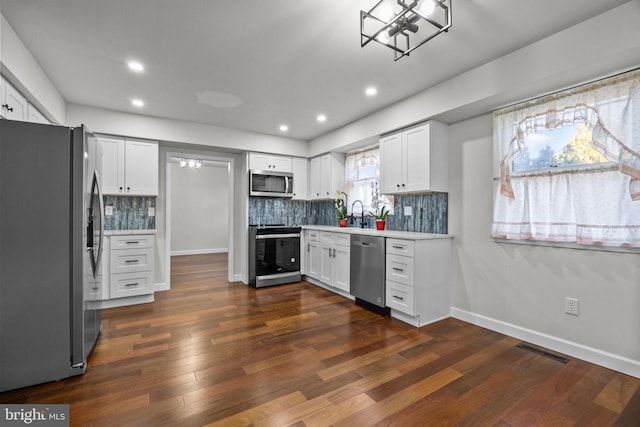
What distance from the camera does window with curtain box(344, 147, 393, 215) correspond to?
4.40m

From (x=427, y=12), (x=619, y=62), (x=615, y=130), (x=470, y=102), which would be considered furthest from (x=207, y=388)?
(x=619, y=62)

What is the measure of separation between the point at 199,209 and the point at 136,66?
5.78 m

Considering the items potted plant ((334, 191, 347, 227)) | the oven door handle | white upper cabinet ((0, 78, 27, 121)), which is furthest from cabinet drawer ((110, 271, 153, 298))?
potted plant ((334, 191, 347, 227))

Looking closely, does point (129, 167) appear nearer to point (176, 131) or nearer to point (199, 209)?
point (176, 131)

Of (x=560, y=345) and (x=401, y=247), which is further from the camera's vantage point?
(x=401, y=247)

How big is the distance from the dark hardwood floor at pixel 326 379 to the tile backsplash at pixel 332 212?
3.84ft

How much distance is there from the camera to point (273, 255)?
4.67 meters

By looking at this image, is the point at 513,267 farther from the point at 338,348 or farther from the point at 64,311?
the point at 64,311

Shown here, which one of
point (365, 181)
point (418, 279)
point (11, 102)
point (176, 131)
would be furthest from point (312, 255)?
point (11, 102)

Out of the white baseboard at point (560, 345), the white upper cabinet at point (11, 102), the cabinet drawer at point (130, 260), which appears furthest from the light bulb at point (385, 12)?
the cabinet drawer at point (130, 260)

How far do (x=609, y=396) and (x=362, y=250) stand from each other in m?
2.33

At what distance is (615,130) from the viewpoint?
217 cm

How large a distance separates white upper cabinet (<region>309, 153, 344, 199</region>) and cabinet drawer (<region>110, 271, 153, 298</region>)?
2869 millimetres

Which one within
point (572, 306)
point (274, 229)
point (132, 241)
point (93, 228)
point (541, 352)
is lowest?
point (541, 352)
